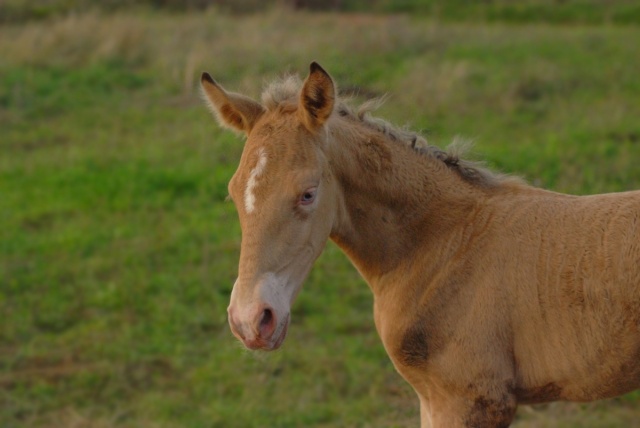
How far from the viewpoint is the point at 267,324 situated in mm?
3447

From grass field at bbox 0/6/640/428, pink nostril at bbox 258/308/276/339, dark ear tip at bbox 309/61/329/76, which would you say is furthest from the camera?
grass field at bbox 0/6/640/428

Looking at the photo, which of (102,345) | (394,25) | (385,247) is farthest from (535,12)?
(385,247)

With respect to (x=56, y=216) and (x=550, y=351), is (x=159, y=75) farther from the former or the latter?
(x=550, y=351)

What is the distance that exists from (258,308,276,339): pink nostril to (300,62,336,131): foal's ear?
0.82 meters

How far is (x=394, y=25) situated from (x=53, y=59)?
18.8 ft

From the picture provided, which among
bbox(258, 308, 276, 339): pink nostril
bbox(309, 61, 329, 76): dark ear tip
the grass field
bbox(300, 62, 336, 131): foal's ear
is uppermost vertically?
bbox(309, 61, 329, 76): dark ear tip

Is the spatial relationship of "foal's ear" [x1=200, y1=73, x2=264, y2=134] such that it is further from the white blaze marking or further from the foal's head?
the white blaze marking

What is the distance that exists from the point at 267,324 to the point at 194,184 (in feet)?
21.9

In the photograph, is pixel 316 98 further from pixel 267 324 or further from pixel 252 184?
pixel 267 324

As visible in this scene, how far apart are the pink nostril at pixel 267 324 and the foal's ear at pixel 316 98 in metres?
0.82

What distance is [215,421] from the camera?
22.0 feet

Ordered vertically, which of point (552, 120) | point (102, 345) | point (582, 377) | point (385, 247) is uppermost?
point (385, 247)

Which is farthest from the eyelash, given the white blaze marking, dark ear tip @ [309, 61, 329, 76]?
dark ear tip @ [309, 61, 329, 76]

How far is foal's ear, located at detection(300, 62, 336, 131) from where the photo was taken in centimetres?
364
